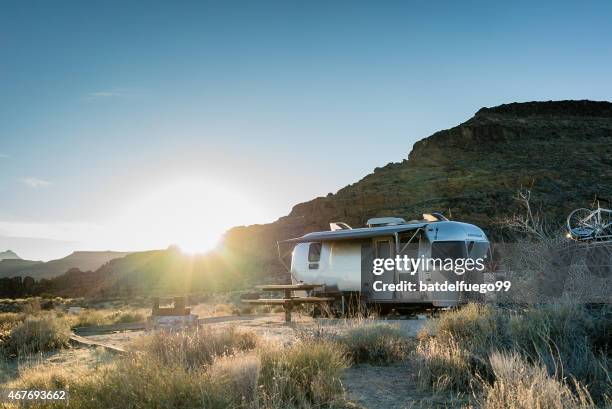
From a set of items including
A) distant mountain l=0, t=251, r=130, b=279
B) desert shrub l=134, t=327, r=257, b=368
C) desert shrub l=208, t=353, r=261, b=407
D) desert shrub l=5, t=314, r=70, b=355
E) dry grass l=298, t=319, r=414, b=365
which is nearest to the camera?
desert shrub l=208, t=353, r=261, b=407

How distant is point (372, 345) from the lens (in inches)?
278

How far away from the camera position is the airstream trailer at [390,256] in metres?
13.0

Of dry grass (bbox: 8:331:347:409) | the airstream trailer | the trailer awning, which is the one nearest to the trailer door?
the airstream trailer

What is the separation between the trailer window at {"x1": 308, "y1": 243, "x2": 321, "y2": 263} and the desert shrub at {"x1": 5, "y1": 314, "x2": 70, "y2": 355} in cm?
664

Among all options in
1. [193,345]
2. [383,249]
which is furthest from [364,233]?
[193,345]

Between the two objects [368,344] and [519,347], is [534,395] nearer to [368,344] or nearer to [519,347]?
[519,347]

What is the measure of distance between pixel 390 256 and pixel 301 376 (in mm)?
8477

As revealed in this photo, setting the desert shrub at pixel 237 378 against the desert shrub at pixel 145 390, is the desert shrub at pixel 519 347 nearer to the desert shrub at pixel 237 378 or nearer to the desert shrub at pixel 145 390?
the desert shrub at pixel 237 378

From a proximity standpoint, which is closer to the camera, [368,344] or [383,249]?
[368,344]

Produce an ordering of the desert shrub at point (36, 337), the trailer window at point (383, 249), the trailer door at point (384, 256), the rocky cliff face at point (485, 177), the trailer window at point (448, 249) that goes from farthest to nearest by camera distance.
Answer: the rocky cliff face at point (485, 177) → the trailer window at point (383, 249) → the trailer door at point (384, 256) → the trailer window at point (448, 249) → the desert shrub at point (36, 337)

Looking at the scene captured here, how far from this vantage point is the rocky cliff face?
40156 millimetres

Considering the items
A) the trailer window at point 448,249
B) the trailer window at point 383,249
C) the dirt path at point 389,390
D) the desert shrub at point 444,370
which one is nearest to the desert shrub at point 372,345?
the dirt path at point 389,390

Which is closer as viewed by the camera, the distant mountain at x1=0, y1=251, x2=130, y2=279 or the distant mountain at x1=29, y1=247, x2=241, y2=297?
the distant mountain at x1=29, y1=247, x2=241, y2=297

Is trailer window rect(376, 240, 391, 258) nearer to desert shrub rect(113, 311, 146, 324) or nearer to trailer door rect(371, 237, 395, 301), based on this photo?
trailer door rect(371, 237, 395, 301)
